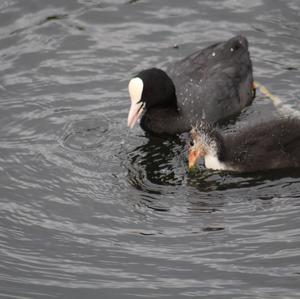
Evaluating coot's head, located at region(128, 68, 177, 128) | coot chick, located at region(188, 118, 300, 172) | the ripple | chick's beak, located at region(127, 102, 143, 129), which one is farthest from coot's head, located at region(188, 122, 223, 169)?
the ripple

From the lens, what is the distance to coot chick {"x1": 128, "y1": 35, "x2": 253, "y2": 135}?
10.3 metres

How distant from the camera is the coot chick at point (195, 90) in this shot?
33.9 feet

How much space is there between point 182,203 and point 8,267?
1.75m

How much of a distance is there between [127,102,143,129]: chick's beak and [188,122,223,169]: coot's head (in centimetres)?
94

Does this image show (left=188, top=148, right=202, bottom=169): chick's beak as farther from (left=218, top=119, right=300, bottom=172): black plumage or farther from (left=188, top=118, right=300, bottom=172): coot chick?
(left=218, top=119, right=300, bottom=172): black plumage

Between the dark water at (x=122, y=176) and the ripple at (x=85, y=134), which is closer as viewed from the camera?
the dark water at (x=122, y=176)

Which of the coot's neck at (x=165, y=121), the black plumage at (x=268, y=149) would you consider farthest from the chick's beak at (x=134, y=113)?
the black plumage at (x=268, y=149)

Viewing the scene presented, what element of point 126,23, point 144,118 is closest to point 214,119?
point 144,118

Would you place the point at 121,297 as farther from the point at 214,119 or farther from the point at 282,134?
the point at 214,119

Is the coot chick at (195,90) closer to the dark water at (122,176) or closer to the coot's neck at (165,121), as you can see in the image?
the coot's neck at (165,121)

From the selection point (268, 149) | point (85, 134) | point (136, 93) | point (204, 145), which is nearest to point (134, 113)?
point (136, 93)

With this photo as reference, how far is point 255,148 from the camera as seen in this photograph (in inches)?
360

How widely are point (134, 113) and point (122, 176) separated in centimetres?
108

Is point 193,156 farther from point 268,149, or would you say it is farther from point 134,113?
point 134,113
